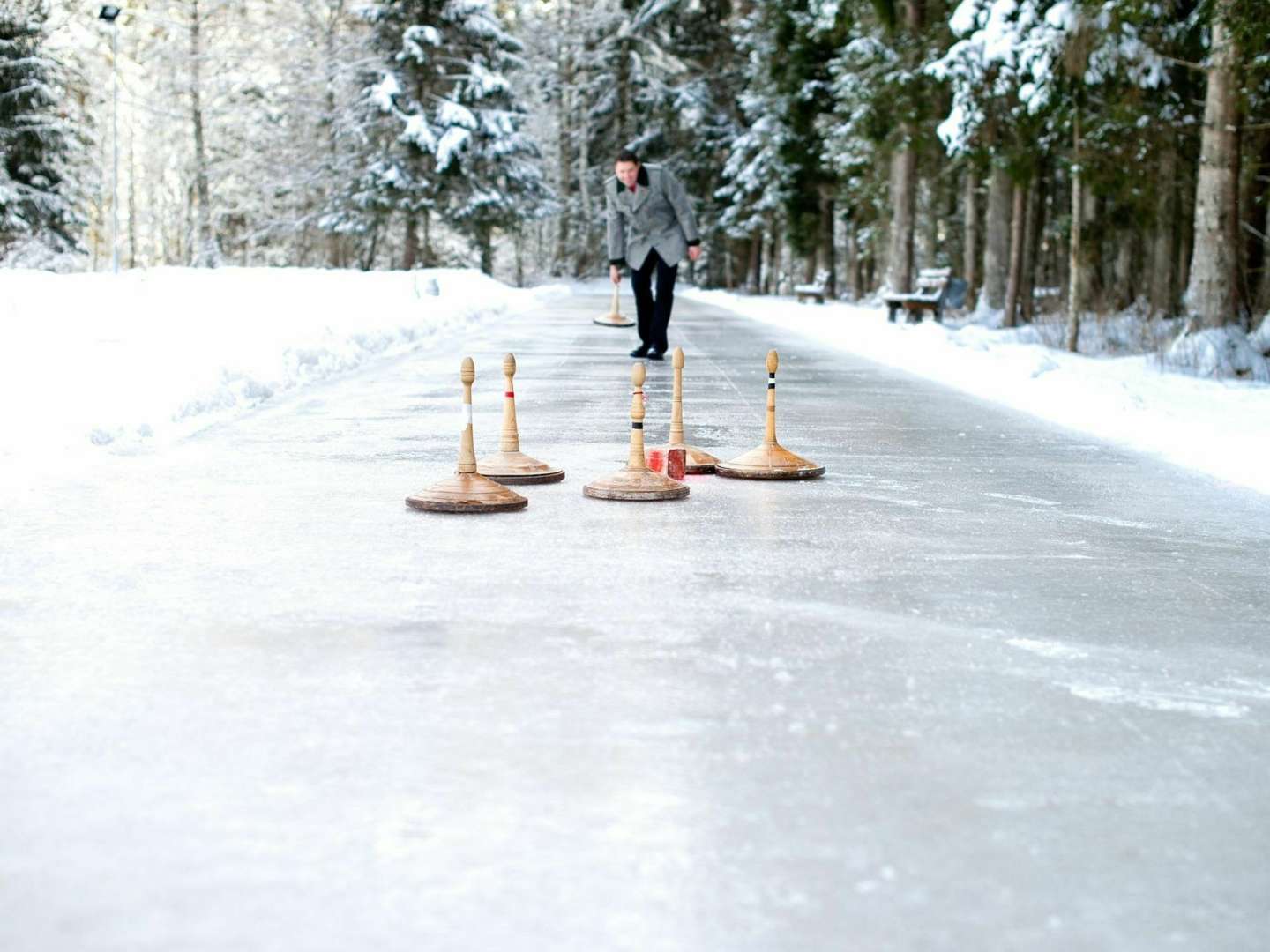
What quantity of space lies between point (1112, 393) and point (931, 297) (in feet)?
60.3

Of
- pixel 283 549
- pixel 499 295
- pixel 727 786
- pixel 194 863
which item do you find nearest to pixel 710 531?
pixel 283 549

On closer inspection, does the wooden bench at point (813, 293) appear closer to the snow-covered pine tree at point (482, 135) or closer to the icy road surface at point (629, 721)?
the snow-covered pine tree at point (482, 135)

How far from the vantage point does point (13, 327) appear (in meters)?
19.5

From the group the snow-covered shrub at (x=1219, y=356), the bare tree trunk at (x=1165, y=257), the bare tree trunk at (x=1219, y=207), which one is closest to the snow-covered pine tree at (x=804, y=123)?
the bare tree trunk at (x=1165, y=257)

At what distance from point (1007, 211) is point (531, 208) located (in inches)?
1232

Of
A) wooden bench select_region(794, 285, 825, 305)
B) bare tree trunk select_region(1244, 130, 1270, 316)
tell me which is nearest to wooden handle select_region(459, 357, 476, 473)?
bare tree trunk select_region(1244, 130, 1270, 316)

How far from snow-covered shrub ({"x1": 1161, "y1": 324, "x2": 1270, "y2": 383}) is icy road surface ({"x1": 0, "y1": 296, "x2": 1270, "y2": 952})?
35.8 ft

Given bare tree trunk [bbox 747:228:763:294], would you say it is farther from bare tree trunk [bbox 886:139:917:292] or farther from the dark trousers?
the dark trousers

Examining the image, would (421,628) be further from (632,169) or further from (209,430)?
(632,169)

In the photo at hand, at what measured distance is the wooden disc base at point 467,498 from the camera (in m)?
8.45

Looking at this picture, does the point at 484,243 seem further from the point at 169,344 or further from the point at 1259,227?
the point at 169,344

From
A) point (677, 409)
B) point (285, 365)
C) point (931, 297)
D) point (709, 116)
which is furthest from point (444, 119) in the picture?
point (677, 409)

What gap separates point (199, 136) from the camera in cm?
5934

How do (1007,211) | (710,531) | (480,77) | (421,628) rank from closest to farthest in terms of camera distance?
(421,628)
(710,531)
(1007,211)
(480,77)
